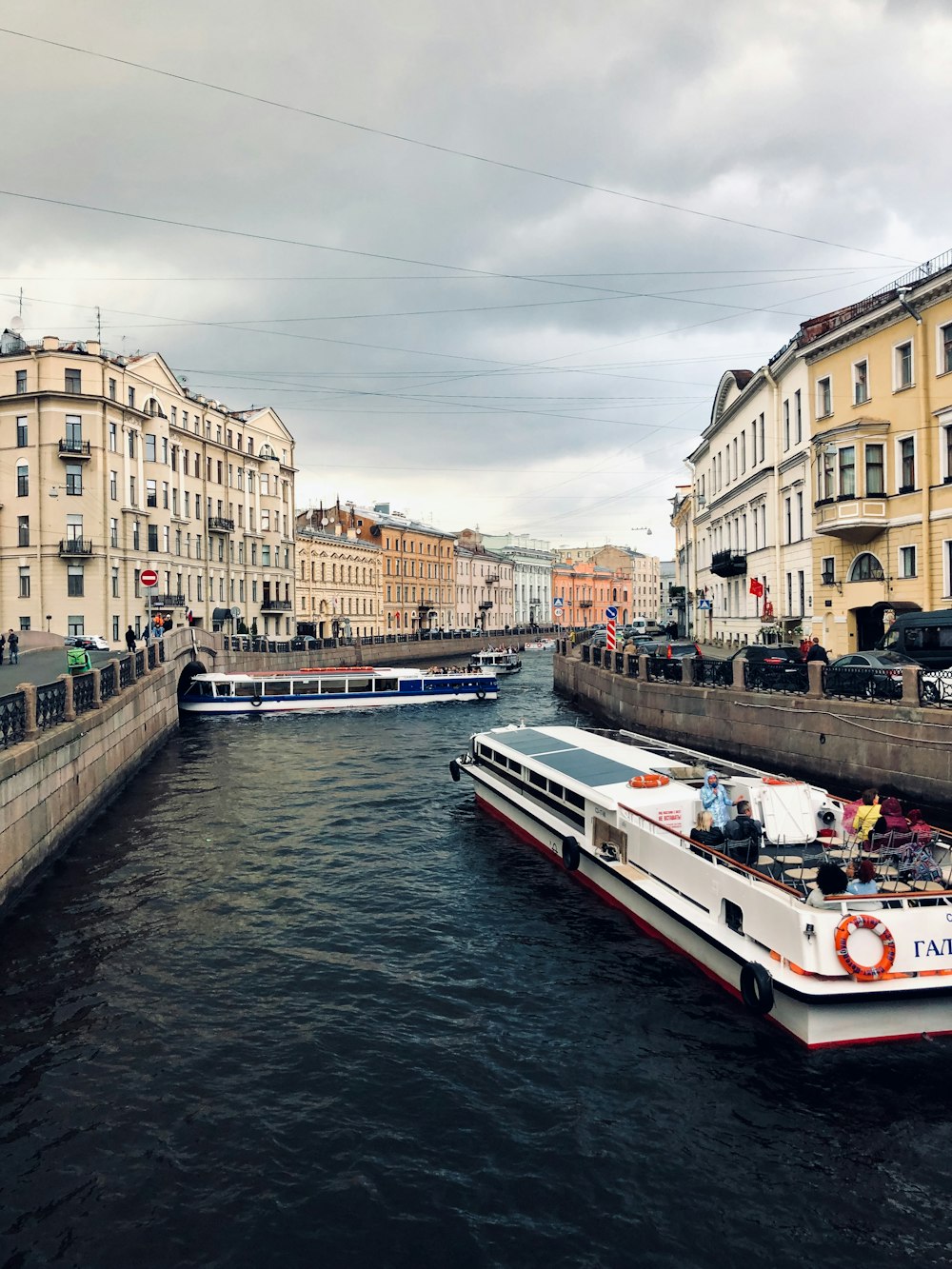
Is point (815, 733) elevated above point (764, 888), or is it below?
above

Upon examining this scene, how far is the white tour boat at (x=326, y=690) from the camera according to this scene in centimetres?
4316

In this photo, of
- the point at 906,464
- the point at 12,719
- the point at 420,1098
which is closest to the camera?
the point at 420,1098

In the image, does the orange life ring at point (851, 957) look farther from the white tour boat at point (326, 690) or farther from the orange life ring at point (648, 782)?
the white tour boat at point (326, 690)

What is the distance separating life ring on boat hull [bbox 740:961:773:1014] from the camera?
9.13 meters

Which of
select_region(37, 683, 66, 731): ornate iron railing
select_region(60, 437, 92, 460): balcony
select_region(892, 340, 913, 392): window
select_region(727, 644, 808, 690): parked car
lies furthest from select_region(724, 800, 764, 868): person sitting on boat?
select_region(60, 437, 92, 460): balcony

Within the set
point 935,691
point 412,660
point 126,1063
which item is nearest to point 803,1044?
point 126,1063

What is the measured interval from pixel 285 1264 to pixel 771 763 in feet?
59.8

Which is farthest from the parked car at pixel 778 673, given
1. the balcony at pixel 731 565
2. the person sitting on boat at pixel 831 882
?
the balcony at pixel 731 565

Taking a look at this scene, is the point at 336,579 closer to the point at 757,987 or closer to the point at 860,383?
the point at 860,383

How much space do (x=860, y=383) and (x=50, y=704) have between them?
26.7 metres

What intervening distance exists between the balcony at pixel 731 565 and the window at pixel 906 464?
17132mm

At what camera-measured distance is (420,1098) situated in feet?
27.9

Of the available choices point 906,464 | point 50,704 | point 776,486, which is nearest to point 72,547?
point 50,704

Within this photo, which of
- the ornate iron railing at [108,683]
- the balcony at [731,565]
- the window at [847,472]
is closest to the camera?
the ornate iron railing at [108,683]
